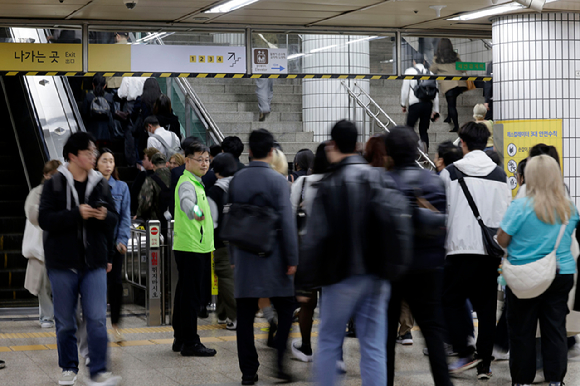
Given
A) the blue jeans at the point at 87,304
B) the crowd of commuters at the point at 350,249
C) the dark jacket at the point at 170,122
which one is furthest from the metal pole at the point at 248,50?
the blue jeans at the point at 87,304

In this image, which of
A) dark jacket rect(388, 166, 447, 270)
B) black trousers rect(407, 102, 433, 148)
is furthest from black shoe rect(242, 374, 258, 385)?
black trousers rect(407, 102, 433, 148)

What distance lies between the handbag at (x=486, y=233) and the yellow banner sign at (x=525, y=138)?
389cm

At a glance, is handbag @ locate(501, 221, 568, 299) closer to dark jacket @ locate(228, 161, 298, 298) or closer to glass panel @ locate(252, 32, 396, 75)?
dark jacket @ locate(228, 161, 298, 298)

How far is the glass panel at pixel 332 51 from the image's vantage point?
1052 cm

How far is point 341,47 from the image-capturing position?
1096 cm

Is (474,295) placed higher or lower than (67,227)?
lower

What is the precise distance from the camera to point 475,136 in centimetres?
594

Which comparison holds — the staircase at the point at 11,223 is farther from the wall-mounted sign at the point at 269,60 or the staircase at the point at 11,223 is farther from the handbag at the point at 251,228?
the handbag at the point at 251,228

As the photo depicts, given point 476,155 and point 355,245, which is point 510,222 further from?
point 355,245

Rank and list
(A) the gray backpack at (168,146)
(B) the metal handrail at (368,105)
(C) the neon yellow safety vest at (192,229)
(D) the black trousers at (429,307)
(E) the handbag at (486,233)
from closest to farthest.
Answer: (D) the black trousers at (429,307)
(E) the handbag at (486,233)
(C) the neon yellow safety vest at (192,229)
(A) the gray backpack at (168,146)
(B) the metal handrail at (368,105)

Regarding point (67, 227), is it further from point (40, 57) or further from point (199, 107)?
point (199, 107)

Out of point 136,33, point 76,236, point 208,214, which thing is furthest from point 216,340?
point 136,33

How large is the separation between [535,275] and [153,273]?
171 inches

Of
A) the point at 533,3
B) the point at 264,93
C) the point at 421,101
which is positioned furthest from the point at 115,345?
the point at 264,93
